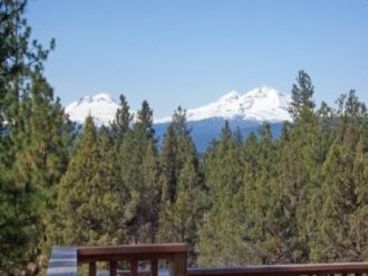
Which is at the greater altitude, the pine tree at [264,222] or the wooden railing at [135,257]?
the wooden railing at [135,257]

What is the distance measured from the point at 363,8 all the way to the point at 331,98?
25.7 meters

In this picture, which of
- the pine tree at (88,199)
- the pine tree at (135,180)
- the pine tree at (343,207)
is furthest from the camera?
the pine tree at (135,180)

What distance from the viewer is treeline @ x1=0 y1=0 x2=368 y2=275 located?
6.26m

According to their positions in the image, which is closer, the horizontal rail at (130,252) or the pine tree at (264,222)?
the horizontal rail at (130,252)

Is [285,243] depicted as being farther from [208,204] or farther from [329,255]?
[208,204]

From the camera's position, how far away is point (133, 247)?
3480 mm

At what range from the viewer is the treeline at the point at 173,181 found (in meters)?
6.26

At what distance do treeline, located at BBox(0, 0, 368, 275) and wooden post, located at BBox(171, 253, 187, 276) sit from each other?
269 centimetres

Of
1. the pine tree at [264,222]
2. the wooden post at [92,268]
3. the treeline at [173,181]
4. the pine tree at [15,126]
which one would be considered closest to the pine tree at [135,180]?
the treeline at [173,181]

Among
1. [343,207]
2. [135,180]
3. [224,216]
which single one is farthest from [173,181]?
[343,207]

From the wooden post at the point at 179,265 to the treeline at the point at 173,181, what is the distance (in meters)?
2.69

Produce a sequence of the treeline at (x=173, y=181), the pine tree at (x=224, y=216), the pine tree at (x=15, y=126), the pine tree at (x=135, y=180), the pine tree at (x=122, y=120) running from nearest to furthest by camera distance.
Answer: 1. the pine tree at (x=15, y=126)
2. the treeline at (x=173, y=181)
3. the pine tree at (x=224, y=216)
4. the pine tree at (x=135, y=180)
5. the pine tree at (x=122, y=120)

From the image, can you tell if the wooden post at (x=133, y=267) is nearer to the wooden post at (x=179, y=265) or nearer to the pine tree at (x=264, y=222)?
the wooden post at (x=179, y=265)

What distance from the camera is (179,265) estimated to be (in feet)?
11.0
